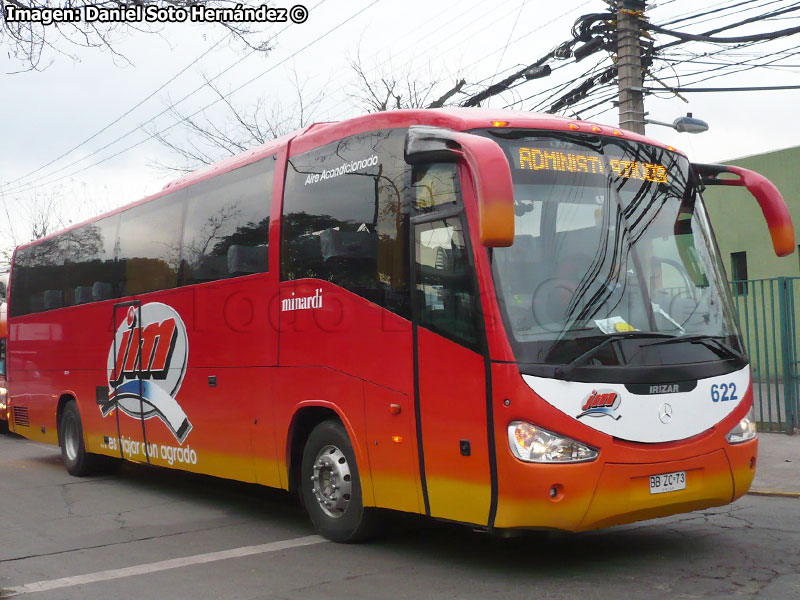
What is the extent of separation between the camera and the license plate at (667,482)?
6.06 metres

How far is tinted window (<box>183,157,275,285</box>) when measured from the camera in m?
8.75

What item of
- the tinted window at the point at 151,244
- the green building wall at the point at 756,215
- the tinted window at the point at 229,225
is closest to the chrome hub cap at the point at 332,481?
the tinted window at the point at 229,225

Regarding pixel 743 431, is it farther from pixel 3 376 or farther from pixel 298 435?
pixel 3 376

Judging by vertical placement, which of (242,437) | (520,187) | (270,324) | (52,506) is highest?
(520,187)

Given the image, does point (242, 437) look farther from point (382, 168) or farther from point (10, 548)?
point (382, 168)

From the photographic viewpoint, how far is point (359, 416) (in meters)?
7.18

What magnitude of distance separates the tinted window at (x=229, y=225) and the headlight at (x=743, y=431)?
4314 millimetres

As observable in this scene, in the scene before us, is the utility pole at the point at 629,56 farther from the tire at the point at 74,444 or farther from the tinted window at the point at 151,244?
the tire at the point at 74,444

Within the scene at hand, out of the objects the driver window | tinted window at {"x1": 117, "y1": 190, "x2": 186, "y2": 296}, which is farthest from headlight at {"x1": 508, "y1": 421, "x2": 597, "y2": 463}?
tinted window at {"x1": 117, "y1": 190, "x2": 186, "y2": 296}

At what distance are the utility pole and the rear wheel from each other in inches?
367

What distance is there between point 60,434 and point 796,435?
34.8 feet

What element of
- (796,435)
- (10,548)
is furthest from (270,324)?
(796,435)

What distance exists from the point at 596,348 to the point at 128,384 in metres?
6.97

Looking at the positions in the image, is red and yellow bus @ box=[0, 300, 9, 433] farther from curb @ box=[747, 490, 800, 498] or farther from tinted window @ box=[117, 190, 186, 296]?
curb @ box=[747, 490, 800, 498]
